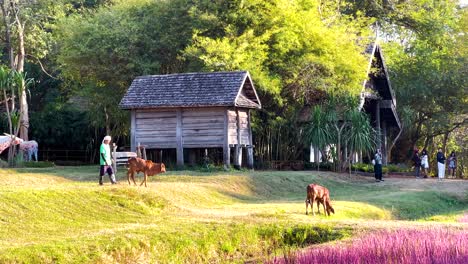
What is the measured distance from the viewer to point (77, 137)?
1940 inches

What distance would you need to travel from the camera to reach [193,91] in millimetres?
31797

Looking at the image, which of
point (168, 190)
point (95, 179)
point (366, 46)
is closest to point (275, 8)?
point (366, 46)

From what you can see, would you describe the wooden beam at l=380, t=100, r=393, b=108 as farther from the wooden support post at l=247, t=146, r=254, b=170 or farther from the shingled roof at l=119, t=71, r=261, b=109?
the shingled roof at l=119, t=71, r=261, b=109

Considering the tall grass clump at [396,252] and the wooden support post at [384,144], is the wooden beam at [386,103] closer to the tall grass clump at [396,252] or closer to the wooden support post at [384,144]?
the wooden support post at [384,144]

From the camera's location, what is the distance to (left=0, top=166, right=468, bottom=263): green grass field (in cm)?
1377

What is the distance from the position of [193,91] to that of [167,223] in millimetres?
15613

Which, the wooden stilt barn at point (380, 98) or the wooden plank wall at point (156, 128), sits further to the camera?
the wooden stilt barn at point (380, 98)

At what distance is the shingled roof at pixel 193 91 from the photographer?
31.2 m

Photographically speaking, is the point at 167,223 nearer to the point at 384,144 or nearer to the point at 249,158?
the point at 249,158

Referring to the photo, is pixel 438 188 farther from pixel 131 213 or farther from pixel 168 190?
pixel 131 213

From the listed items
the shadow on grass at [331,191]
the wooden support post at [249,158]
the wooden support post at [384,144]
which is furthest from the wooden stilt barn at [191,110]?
the wooden support post at [384,144]

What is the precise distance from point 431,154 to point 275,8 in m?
22.8

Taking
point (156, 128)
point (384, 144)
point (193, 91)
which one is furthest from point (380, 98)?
point (156, 128)

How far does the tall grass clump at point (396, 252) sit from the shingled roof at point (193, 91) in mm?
18870
